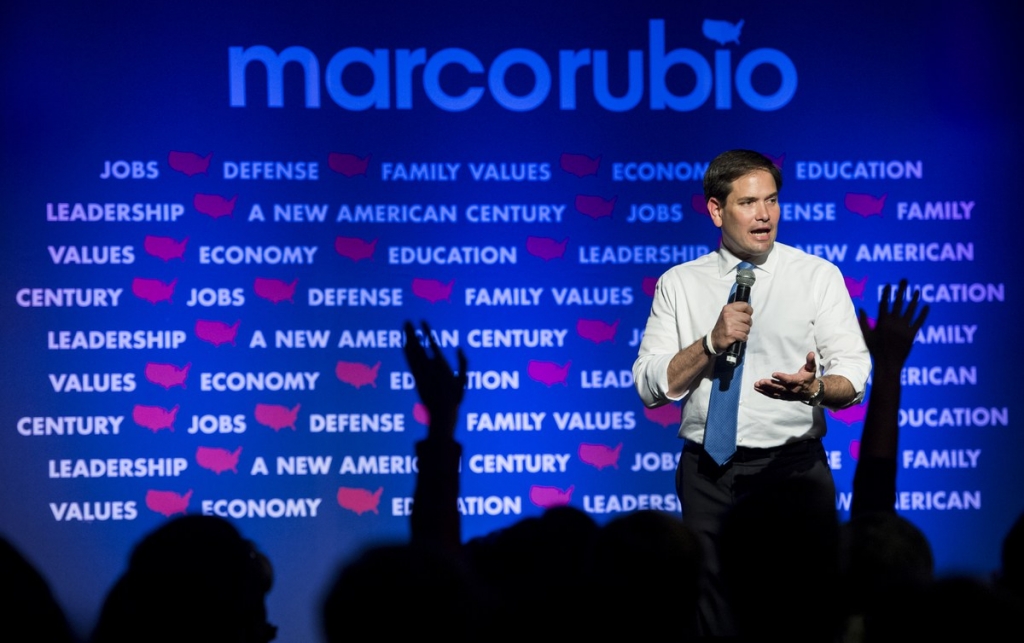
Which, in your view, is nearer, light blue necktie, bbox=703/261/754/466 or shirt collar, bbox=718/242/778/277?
light blue necktie, bbox=703/261/754/466

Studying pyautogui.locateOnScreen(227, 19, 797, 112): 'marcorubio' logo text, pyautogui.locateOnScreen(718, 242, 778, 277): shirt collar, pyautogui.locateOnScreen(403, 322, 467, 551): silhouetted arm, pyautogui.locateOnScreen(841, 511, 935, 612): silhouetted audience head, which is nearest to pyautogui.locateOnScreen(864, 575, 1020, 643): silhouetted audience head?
pyautogui.locateOnScreen(841, 511, 935, 612): silhouetted audience head

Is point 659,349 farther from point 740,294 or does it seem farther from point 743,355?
point 740,294

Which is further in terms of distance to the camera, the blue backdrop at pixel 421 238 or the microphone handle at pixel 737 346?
the blue backdrop at pixel 421 238

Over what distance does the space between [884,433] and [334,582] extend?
2174mm

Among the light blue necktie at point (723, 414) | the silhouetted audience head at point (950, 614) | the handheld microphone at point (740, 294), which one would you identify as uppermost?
the handheld microphone at point (740, 294)

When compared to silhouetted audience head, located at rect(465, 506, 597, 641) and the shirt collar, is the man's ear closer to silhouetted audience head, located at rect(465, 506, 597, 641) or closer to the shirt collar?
the shirt collar

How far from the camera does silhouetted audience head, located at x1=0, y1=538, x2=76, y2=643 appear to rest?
1476mm

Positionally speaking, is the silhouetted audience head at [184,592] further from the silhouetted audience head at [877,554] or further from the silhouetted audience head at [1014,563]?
the silhouetted audience head at [1014,563]

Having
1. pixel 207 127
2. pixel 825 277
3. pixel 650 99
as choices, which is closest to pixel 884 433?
pixel 825 277

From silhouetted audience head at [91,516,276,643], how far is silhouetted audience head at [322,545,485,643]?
252mm

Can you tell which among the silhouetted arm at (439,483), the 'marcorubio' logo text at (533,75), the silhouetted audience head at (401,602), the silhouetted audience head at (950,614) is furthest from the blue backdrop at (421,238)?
the silhouetted audience head at (950,614)

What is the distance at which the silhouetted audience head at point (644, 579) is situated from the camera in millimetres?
1541

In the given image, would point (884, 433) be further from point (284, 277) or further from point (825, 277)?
point (284, 277)

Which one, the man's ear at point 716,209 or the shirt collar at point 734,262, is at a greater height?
the man's ear at point 716,209
